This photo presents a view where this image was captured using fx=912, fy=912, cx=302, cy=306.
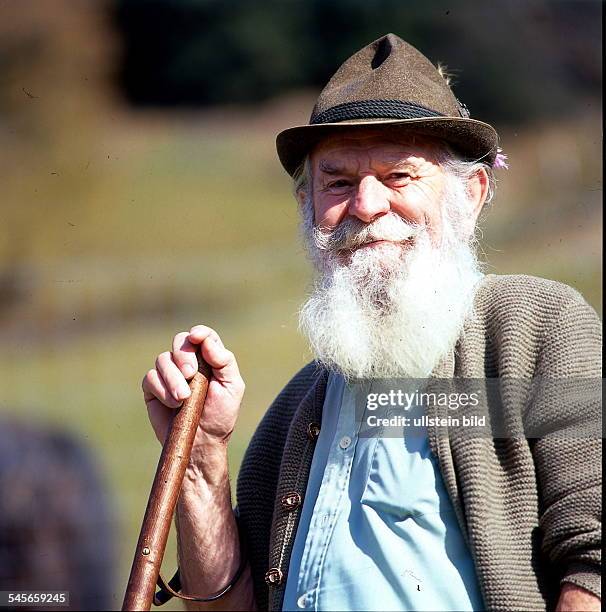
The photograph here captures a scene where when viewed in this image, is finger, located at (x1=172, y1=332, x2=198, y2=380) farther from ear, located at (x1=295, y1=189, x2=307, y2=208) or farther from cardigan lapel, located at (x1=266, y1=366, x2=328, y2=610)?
ear, located at (x1=295, y1=189, x2=307, y2=208)

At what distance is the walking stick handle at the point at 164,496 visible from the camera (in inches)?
69.7

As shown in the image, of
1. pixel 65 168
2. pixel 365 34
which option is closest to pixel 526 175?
pixel 365 34

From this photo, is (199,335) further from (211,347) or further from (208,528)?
(208,528)

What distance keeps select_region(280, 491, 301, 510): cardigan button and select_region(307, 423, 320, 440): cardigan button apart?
137mm

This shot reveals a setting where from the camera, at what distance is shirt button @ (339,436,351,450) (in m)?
2.01

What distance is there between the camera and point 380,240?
207cm

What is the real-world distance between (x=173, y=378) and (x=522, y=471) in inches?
29.5

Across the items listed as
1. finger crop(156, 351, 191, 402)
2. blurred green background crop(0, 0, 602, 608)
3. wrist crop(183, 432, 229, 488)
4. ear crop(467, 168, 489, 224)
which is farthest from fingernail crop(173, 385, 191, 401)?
blurred green background crop(0, 0, 602, 608)

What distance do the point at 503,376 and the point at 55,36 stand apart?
7998mm

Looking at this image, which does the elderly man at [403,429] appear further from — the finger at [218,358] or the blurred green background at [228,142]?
the blurred green background at [228,142]

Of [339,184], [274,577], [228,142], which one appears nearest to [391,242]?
[339,184]

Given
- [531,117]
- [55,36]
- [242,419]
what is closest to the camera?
[242,419]

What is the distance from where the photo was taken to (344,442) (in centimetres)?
202

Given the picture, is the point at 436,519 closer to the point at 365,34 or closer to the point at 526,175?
the point at 365,34
